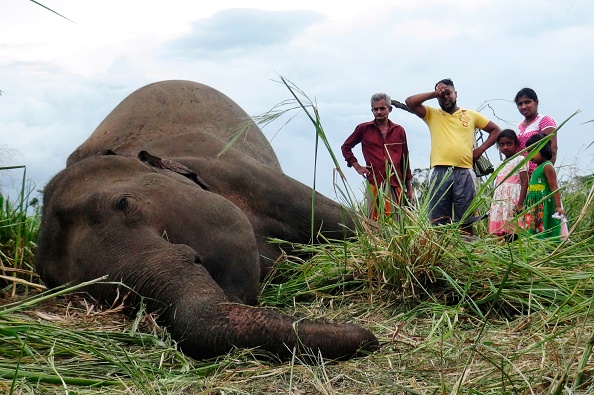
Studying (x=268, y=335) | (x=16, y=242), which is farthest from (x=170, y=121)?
(x=268, y=335)

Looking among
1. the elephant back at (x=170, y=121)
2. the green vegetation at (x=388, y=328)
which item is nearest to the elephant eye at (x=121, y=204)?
the green vegetation at (x=388, y=328)

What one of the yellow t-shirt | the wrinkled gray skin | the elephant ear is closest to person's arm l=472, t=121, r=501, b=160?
the yellow t-shirt

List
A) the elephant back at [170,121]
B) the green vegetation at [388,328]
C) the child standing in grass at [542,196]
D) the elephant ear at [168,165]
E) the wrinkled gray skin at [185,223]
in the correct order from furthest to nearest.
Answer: the child standing in grass at [542,196] → the elephant back at [170,121] → the elephant ear at [168,165] → the wrinkled gray skin at [185,223] → the green vegetation at [388,328]

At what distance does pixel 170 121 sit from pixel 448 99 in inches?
112

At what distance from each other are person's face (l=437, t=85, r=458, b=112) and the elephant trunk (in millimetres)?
5397

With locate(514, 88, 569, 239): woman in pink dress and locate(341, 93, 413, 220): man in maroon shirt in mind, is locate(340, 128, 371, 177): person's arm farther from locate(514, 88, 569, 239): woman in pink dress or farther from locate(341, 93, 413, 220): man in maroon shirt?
locate(514, 88, 569, 239): woman in pink dress

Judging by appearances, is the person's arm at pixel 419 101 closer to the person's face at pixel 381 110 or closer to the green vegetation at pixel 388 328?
the person's face at pixel 381 110

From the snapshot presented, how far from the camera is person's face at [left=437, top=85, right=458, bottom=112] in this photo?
866 centimetres

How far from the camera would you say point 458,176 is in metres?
8.54

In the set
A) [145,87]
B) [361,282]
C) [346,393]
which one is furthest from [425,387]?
[145,87]

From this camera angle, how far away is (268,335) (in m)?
3.44

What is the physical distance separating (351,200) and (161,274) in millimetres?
1258

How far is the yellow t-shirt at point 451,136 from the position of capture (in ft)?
28.1

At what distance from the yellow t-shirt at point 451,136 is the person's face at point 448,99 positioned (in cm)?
6
